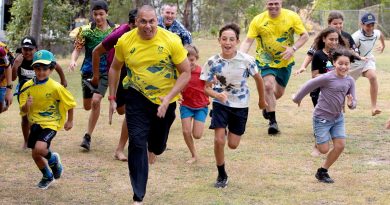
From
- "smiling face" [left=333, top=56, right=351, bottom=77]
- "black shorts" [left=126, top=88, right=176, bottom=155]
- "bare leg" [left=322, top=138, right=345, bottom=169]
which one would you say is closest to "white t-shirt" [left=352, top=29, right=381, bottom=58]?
"smiling face" [left=333, top=56, right=351, bottom=77]

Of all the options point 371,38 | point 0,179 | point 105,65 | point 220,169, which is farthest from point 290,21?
point 0,179

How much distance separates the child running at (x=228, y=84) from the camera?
7.09 metres

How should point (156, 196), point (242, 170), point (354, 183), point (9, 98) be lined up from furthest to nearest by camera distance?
point (9, 98) < point (242, 170) < point (354, 183) < point (156, 196)

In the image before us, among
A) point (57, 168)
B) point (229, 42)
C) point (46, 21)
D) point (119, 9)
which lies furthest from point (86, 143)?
point (119, 9)

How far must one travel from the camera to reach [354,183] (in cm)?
723

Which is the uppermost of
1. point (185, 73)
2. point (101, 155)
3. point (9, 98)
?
point (185, 73)

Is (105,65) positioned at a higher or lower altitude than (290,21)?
lower

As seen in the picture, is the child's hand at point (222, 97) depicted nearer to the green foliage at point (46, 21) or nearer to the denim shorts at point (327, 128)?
the denim shorts at point (327, 128)

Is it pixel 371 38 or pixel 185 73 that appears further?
pixel 371 38

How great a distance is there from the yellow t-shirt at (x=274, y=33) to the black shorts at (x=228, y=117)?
279 centimetres

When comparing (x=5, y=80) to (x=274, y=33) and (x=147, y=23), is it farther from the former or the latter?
(x=274, y=33)

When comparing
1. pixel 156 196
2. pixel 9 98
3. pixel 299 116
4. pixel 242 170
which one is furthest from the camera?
pixel 299 116

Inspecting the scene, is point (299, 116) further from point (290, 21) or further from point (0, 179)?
point (0, 179)

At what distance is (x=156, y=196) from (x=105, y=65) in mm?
2763
